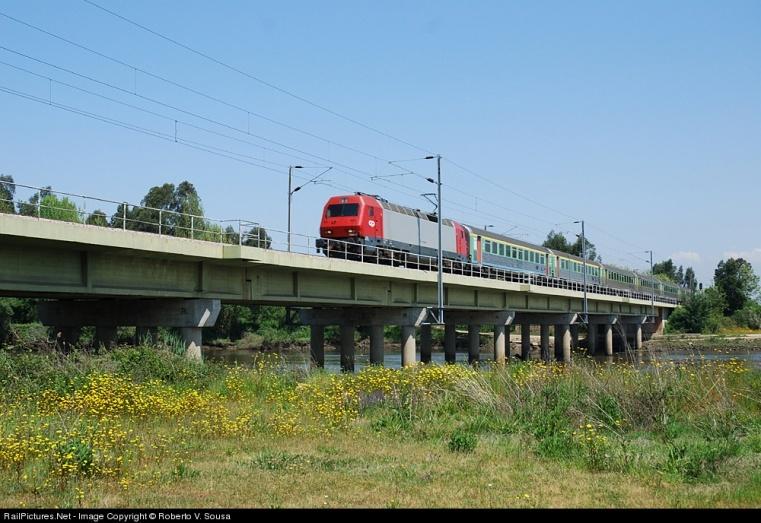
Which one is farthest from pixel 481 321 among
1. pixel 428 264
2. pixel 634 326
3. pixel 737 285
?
pixel 737 285

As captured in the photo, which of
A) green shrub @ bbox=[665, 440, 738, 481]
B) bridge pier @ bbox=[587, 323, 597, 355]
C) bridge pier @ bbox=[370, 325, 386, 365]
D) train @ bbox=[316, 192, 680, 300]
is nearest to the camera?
green shrub @ bbox=[665, 440, 738, 481]

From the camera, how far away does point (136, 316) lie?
3253 cm

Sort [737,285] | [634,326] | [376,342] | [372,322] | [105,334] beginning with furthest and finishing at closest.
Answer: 1. [737,285]
2. [634,326]
3. [376,342]
4. [372,322]
5. [105,334]

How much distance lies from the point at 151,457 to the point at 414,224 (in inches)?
1497

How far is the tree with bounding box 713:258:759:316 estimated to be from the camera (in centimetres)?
13375

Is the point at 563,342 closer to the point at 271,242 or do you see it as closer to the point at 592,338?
the point at 592,338

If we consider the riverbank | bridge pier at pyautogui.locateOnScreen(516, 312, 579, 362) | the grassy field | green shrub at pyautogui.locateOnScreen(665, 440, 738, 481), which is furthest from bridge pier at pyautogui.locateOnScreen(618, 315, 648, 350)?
green shrub at pyautogui.locateOnScreen(665, 440, 738, 481)

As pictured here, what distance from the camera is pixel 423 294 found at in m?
48.3

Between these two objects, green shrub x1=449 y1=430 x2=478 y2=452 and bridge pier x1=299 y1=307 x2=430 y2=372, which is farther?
bridge pier x1=299 y1=307 x2=430 y2=372

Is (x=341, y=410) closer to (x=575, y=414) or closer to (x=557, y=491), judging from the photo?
(x=575, y=414)

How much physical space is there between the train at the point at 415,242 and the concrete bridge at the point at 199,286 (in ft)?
4.51

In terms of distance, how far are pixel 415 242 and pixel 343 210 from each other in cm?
714

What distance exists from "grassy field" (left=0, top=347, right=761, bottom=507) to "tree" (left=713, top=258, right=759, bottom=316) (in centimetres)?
12379

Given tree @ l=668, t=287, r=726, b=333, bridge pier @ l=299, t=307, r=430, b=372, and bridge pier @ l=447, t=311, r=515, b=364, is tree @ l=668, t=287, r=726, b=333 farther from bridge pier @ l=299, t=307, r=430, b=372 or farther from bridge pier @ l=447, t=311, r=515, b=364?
bridge pier @ l=299, t=307, r=430, b=372
